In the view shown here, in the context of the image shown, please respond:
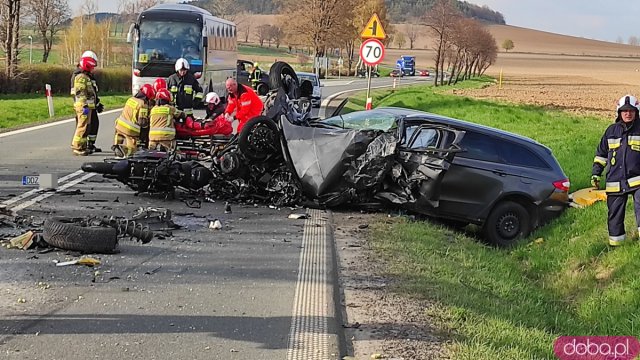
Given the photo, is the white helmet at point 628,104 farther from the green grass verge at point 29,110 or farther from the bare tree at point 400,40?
the bare tree at point 400,40

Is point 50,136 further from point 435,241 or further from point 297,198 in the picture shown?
point 435,241

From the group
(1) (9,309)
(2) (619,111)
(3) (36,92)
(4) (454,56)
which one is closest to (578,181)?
(2) (619,111)

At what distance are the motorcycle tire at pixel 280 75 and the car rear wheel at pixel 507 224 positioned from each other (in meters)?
3.70

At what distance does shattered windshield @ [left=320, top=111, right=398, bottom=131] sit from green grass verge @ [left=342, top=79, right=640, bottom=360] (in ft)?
4.13

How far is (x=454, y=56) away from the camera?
67.4 metres

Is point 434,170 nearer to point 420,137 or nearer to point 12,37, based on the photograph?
point 420,137

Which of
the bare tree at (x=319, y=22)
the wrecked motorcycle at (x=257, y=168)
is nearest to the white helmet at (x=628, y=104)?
the wrecked motorcycle at (x=257, y=168)

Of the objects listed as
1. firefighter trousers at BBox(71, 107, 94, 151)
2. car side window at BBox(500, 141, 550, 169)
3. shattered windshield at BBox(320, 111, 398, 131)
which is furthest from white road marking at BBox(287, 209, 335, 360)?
firefighter trousers at BBox(71, 107, 94, 151)

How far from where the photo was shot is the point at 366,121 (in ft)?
34.1

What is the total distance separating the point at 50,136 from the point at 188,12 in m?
9.87

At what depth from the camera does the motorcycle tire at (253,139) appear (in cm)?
998

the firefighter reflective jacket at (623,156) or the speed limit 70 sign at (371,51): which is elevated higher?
the speed limit 70 sign at (371,51)

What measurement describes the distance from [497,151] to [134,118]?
565cm

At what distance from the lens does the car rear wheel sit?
1018cm
